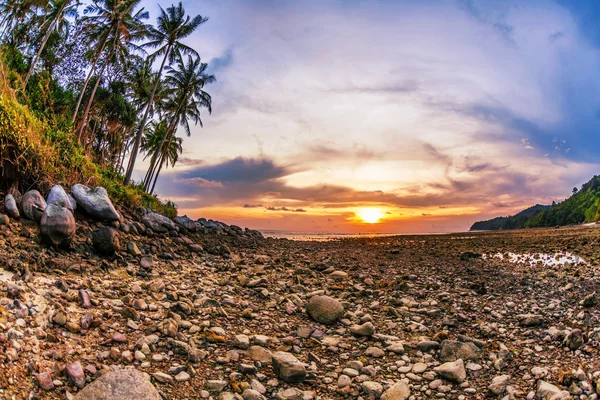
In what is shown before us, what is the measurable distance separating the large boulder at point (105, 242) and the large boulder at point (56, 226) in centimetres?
53

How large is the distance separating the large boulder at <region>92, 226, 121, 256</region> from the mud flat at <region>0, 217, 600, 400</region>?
0.45ft

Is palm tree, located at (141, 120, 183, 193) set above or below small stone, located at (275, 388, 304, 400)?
above

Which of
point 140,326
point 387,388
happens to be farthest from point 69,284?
point 387,388

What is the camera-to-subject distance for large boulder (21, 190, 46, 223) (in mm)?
7199

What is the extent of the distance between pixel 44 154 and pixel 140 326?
6406 mm

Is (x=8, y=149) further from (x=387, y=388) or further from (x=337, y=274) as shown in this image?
(x=387, y=388)

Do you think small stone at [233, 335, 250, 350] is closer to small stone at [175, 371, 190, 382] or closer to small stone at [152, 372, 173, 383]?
small stone at [175, 371, 190, 382]

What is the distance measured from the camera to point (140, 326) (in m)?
4.54

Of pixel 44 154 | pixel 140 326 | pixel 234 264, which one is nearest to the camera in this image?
pixel 140 326

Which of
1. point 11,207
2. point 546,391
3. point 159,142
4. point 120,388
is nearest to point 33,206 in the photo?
point 11,207

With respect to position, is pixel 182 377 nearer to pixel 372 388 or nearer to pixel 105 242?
pixel 372 388

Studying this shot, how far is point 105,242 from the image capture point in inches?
289

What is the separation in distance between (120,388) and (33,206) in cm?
593

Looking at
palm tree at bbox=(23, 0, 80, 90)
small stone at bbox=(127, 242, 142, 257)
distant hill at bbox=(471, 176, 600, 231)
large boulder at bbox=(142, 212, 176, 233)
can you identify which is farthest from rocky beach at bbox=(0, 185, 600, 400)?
distant hill at bbox=(471, 176, 600, 231)
